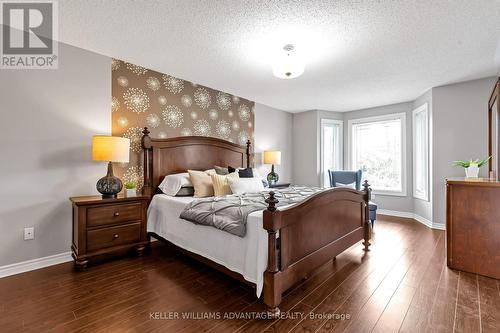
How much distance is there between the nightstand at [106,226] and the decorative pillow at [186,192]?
42 centimetres

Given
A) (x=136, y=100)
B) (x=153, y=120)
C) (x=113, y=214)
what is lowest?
(x=113, y=214)

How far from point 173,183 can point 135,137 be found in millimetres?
814

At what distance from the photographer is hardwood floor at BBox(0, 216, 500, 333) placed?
5.48 ft

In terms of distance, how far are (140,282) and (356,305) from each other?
1.88 m

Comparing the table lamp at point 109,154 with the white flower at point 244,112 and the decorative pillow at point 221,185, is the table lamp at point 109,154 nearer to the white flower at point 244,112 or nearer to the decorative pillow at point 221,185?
the decorative pillow at point 221,185

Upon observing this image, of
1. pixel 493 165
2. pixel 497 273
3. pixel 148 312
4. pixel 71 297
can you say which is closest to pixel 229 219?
pixel 148 312

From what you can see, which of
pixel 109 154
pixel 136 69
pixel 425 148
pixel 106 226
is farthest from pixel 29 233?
pixel 425 148

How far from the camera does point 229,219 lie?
2012 millimetres

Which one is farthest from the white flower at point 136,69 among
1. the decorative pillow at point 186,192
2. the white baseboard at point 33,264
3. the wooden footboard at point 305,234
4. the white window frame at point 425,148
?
the white window frame at point 425,148

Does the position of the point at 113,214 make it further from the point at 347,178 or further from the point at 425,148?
the point at 425,148

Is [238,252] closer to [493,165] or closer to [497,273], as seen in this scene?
[497,273]

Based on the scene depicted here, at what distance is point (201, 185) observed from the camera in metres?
3.17

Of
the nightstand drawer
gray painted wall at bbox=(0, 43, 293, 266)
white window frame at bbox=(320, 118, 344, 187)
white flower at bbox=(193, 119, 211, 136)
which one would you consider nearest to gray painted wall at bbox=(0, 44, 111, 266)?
gray painted wall at bbox=(0, 43, 293, 266)

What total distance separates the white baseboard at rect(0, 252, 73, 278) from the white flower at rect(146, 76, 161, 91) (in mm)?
2295
